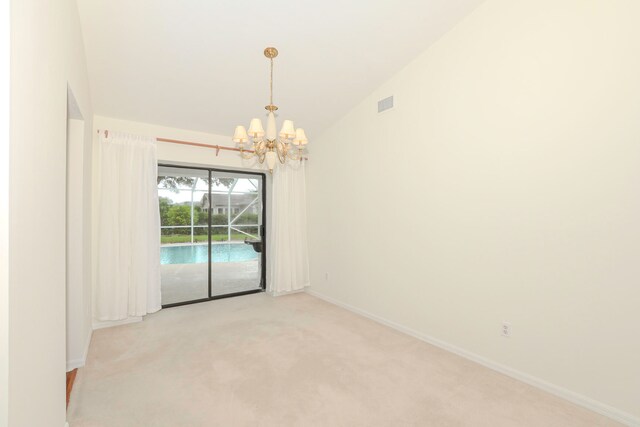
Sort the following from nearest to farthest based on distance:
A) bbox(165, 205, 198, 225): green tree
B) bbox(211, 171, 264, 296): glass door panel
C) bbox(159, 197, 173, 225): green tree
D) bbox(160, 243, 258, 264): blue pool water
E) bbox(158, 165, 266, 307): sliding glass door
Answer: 1. bbox(158, 165, 266, 307): sliding glass door
2. bbox(159, 197, 173, 225): green tree
3. bbox(211, 171, 264, 296): glass door panel
4. bbox(165, 205, 198, 225): green tree
5. bbox(160, 243, 258, 264): blue pool water

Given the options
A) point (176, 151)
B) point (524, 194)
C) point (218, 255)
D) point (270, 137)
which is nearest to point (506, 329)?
point (524, 194)

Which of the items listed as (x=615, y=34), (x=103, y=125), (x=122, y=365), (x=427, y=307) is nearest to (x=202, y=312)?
(x=122, y=365)

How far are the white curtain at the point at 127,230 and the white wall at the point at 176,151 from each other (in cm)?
13

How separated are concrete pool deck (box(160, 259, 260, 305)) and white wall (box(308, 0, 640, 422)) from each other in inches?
118

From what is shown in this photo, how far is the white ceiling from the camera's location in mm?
2535

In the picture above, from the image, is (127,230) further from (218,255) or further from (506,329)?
(218,255)

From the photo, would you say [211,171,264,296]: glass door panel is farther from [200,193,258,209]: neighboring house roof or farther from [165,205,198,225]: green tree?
[165,205,198,225]: green tree

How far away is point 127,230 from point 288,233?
2315 millimetres

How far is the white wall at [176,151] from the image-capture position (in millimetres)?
3572

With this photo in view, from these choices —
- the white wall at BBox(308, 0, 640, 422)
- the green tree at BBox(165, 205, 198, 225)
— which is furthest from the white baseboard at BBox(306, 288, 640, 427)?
the green tree at BBox(165, 205, 198, 225)

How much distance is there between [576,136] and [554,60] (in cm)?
65

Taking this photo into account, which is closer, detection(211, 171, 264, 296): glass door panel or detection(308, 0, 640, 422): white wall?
detection(308, 0, 640, 422): white wall

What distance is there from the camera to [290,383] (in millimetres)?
2420

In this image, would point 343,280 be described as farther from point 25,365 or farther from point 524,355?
point 25,365
